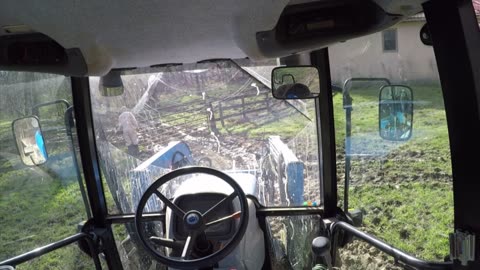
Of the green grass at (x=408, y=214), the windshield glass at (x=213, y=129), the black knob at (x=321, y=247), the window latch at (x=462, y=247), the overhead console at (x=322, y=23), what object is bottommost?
the black knob at (x=321, y=247)

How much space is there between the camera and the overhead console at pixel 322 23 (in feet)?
5.01

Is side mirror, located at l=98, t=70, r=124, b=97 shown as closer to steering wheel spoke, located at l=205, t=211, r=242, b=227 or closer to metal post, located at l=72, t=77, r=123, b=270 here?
metal post, located at l=72, t=77, r=123, b=270

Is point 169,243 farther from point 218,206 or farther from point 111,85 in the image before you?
point 111,85

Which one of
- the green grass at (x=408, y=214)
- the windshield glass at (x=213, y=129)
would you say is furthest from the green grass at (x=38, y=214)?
→ the green grass at (x=408, y=214)

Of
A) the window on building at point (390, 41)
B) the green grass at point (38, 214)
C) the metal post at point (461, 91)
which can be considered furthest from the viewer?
the green grass at point (38, 214)

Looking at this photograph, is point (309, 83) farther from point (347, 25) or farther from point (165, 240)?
point (165, 240)

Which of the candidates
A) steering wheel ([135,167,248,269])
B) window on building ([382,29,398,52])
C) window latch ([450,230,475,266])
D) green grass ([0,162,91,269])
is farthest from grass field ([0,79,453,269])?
window latch ([450,230,475,266])

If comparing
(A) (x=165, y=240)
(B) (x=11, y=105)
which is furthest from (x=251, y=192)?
(B) (x=11, y=105)

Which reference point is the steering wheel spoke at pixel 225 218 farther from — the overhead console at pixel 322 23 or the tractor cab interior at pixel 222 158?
the overhead console at pixel 322 23

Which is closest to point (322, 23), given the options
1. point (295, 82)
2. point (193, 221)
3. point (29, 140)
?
point (295, 82)

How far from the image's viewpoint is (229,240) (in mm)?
2484

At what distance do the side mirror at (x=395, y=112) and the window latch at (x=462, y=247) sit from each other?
1009mm

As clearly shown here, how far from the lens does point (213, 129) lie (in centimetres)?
261

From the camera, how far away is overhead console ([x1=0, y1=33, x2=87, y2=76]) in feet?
5.87
